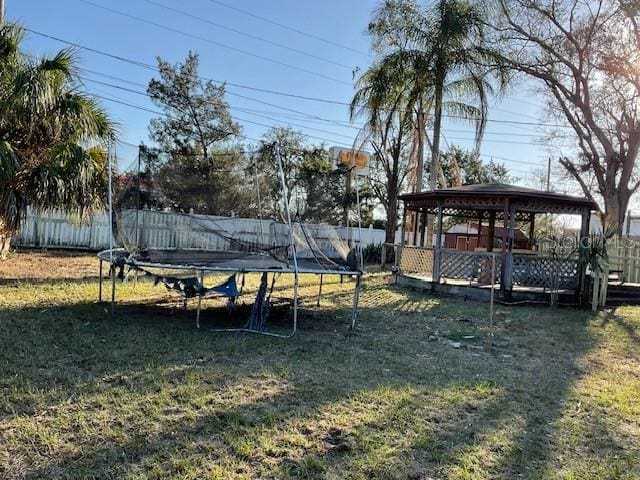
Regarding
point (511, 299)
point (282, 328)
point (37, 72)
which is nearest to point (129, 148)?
point (37, 72)

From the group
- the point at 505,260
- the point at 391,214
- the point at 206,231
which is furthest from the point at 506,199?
the point at 206,231

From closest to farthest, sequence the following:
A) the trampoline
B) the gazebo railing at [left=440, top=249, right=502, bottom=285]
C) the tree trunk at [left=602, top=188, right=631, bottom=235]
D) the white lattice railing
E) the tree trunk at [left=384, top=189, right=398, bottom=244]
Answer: the trampoline → the gazebo railing at [left=440, top=249, right=502, bottom=285] → the white lattice railing → the tree trunk at [left=602, top=188, right=631, bottom=235] → the tree trunk at [left=384, top=189, right=398, bottom=244]

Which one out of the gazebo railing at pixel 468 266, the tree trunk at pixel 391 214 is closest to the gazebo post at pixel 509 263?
the gazebo railing at pixel 468 266

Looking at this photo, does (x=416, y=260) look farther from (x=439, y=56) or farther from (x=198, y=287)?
(x=198, y=287)

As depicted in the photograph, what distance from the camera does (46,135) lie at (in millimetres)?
8250

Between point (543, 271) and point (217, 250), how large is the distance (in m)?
6.77

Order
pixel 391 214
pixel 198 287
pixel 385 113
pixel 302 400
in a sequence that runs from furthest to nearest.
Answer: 1. pixel 391 214
2. pixel 385 113
3. pixel 198 287
4. pixel 302 400

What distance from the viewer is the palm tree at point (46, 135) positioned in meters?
7.50

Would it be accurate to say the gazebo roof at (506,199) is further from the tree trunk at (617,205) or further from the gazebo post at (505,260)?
the tree trunk at (617,205)

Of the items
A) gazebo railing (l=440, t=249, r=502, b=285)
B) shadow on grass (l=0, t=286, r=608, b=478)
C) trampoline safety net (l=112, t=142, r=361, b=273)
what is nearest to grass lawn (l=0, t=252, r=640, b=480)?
shadow on grass (l=0, t=286, r=608, b=478)

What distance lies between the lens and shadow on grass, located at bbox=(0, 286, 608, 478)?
2910 millimetres

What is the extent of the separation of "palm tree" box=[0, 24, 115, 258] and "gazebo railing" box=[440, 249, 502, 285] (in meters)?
7.23

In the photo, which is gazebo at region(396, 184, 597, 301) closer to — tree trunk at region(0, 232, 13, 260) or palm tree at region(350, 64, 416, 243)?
palm tree at region(350, 64, 416, 243)

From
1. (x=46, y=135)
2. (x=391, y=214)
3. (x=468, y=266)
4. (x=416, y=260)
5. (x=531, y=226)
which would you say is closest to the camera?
(x=46, y=135)
